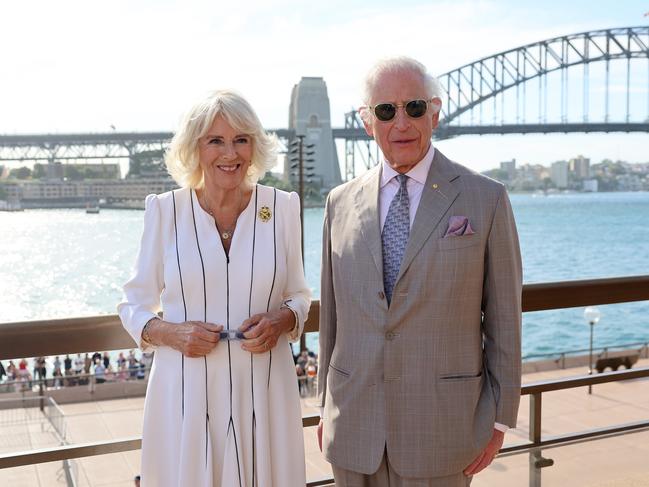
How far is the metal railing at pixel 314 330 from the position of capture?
1.66 meters

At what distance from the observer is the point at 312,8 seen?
237 feet

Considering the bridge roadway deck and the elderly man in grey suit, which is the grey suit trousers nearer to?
the elderly man in grey suit

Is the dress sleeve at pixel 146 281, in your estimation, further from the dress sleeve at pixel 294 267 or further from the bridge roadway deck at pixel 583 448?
the bridge roadway deck at pixel 583 448

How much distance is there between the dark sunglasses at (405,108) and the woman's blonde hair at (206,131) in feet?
0.88

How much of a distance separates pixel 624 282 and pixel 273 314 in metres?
1.12

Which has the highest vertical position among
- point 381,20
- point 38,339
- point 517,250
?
point 381,20

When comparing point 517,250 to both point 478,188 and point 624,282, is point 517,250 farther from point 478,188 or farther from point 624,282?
point 624,282

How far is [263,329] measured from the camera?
1.58 metres

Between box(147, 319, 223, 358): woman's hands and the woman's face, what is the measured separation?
0.94ft

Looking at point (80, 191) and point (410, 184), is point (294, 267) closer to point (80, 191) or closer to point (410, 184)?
point (410, 184)

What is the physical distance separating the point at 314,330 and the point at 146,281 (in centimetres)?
42

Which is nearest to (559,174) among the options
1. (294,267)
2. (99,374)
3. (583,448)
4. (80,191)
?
(80,191)

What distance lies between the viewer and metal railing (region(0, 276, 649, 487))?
1663 mm

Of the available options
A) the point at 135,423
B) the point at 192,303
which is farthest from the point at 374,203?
the point at 135,423
